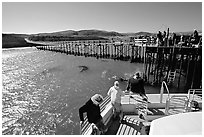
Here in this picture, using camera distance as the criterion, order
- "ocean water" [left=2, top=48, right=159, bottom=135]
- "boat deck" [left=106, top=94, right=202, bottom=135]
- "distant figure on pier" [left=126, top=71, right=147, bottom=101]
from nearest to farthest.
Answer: "boat deck" [left=106, top=94, right=202, bottom=135]
"distant figure on pier" [left=126, top=71, right=147, bottom=101]
"ocean water" [left=2, top=48, right=159, bottom=135]

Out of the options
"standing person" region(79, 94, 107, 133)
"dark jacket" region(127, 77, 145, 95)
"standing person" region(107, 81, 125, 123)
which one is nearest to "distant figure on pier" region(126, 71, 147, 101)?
"dark jacket" region(127, 77, 145, 95)

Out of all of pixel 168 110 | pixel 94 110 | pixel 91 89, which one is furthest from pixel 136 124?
pixel 91 89

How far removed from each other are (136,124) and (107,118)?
0.82 metres

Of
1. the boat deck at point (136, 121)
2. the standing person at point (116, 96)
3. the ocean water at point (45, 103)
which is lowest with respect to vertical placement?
the ocean water at point (45, 103)

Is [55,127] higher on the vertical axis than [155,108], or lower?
lower

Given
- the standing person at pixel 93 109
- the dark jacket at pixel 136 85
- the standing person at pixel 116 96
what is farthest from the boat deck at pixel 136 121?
the standing person at pixel 93 109

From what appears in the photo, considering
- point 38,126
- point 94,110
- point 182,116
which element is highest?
point 182,116

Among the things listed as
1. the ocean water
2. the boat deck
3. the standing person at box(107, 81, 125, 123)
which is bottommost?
the ocean water

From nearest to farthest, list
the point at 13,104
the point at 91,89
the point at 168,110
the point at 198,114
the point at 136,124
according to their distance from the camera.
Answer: the point at 198,114, the point at 136,124, the point at 168,110, the point at 13,104, the point at 91,89

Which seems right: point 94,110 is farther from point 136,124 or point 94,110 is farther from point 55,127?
point 55,127

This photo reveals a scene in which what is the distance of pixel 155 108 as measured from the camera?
5.61 meters

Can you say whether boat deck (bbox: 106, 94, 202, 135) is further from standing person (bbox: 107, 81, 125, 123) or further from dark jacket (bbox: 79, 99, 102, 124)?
dark jacket (bbox: 79, 99, 102, 124)

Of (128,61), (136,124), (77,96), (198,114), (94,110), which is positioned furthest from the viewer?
(128,61)

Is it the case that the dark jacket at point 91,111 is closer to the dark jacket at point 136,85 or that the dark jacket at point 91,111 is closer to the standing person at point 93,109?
the standing person at point 93,109
